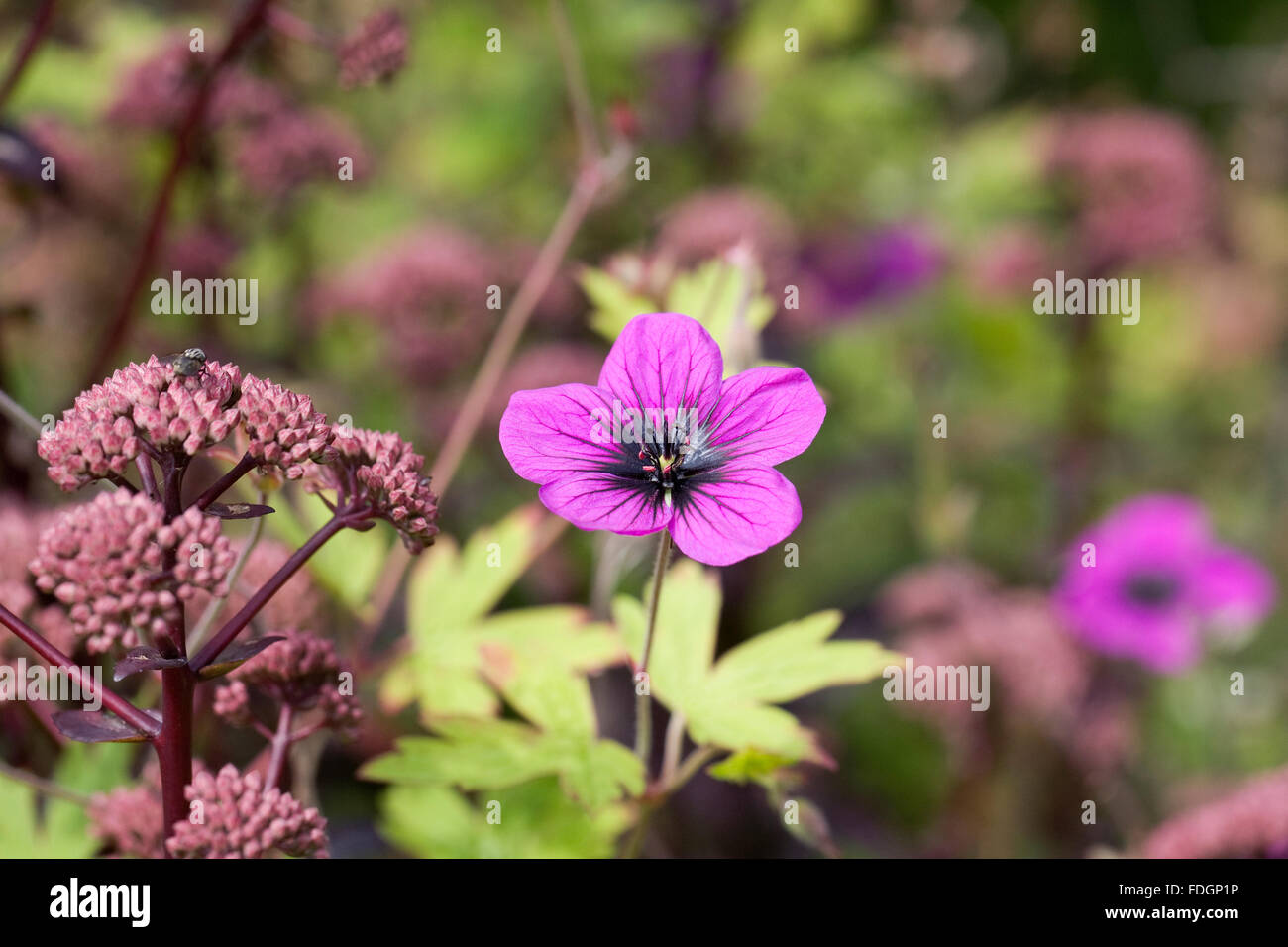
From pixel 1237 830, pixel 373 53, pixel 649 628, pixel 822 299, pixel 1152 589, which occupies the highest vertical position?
pixel 822 299

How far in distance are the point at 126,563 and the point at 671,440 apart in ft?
0.95

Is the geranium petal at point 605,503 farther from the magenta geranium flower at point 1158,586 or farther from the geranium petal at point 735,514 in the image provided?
the magenta geranium flower at point 1158,586

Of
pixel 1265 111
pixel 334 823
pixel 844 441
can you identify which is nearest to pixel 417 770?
pixel 334 823

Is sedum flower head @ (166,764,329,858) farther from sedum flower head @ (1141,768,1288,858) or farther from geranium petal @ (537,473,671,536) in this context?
sedum flower head @ (1141,768,1288,858)

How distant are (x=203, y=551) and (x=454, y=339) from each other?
0.83m

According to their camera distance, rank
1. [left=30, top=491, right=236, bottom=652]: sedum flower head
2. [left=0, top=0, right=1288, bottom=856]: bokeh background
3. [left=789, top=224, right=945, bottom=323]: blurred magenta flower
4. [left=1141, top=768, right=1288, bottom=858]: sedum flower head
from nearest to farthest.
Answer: [left=30, top=491, right=236, bottom=652]: sedum flower head, [left=1141, top=768, right=1288, bottom=858]: sedum flower head, [left=0, top=0, right=1288, bottom=856]: bokeh background, [left=789, top=224, right=945, bottom=323]: blurred magenta flower

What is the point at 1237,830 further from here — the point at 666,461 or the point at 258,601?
the point at 258,601

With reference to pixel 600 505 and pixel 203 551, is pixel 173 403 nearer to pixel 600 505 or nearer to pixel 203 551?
pixel 203 551

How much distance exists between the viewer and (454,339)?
1264 mm

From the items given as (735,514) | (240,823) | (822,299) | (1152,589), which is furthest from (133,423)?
(1152,589)

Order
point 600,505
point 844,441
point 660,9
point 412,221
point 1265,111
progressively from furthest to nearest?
point 1265,111 < point 412,221 < point 844,441 < point 660,9 < point 600,505

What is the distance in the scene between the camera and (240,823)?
0.49 m

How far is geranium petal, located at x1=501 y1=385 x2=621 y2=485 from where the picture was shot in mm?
553

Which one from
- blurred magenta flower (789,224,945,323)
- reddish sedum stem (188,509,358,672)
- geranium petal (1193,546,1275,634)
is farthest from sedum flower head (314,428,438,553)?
geranium petal (1193,546,1275,634)
